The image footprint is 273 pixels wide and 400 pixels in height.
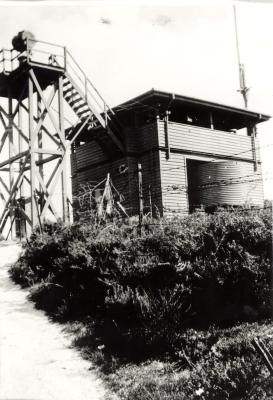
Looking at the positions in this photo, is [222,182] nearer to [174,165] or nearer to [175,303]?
[174,165]

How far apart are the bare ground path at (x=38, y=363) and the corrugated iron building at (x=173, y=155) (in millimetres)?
10214

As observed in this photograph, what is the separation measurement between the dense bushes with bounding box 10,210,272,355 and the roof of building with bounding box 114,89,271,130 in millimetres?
10314

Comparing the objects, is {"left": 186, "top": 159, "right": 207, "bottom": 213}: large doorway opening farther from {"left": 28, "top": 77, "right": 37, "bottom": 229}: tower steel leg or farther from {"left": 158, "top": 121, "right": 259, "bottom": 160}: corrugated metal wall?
{"left": 28, "top": 77, "right": 37, "bottom": 229}: tower steel leg

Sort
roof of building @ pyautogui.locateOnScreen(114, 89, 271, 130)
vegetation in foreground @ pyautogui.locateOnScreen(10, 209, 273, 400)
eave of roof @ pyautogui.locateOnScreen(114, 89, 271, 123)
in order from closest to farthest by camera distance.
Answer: vegetation in foreground @ pyautogui.locateOnScreen(10, 209, 273, 400) < eave of roof @ pyautogui.locateOnScreen(114, 89, 271, 123) < roof of building @ pyautogui.locateOnScreen(114, 89, 271, 130)

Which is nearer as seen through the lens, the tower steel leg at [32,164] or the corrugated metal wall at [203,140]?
the tower steel leg at [32,164]

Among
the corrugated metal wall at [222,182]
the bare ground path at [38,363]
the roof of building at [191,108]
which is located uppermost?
the roof of building at [191,108]

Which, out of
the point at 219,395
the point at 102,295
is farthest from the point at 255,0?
the point at 102,295

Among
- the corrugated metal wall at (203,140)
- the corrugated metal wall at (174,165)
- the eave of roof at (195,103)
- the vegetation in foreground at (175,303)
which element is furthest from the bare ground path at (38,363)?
the corrugated metal wall at (203,140)

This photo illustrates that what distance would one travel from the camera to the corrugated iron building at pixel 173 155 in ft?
70.1

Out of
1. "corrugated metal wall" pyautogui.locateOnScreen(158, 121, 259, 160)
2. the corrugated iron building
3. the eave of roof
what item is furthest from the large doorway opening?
the eave of roof

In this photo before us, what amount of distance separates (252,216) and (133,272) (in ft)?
9.98

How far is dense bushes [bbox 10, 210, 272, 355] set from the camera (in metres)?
9.23

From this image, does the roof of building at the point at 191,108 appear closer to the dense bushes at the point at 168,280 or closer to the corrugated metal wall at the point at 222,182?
the corrugated metal wall at the point at 222,182

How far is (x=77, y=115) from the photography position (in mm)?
21734
